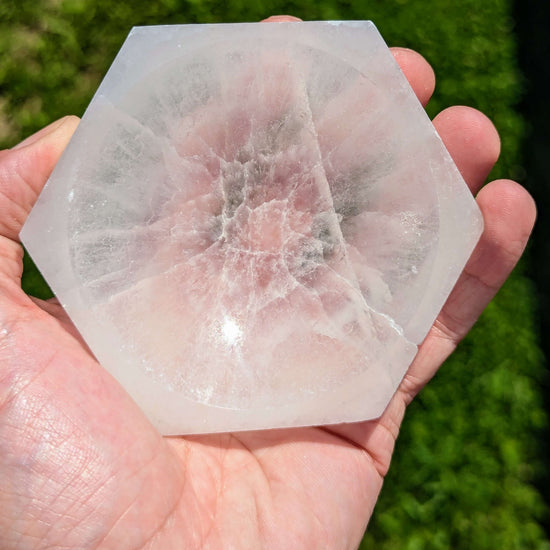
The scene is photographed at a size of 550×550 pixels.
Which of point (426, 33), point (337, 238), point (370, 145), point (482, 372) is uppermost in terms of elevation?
point (370, 145)

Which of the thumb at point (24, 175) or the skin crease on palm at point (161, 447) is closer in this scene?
the skin crease on palm at point (161, 447)

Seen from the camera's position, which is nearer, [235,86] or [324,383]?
[324,383]

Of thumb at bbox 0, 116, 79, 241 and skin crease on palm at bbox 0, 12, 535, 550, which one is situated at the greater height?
thumb at bbox 0, 116, 79, 241

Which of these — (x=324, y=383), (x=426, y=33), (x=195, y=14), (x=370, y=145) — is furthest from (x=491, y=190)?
(x=195, y=14)

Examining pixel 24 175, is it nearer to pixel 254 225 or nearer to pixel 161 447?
pixel 254 225

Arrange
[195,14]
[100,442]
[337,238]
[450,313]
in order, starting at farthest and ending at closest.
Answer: [195,14]
[450,313]
[337,238]
[100,442]

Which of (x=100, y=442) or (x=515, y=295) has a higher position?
(x=100, y=442)

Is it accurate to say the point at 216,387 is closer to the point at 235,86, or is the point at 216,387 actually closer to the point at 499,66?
the point at 235,86
